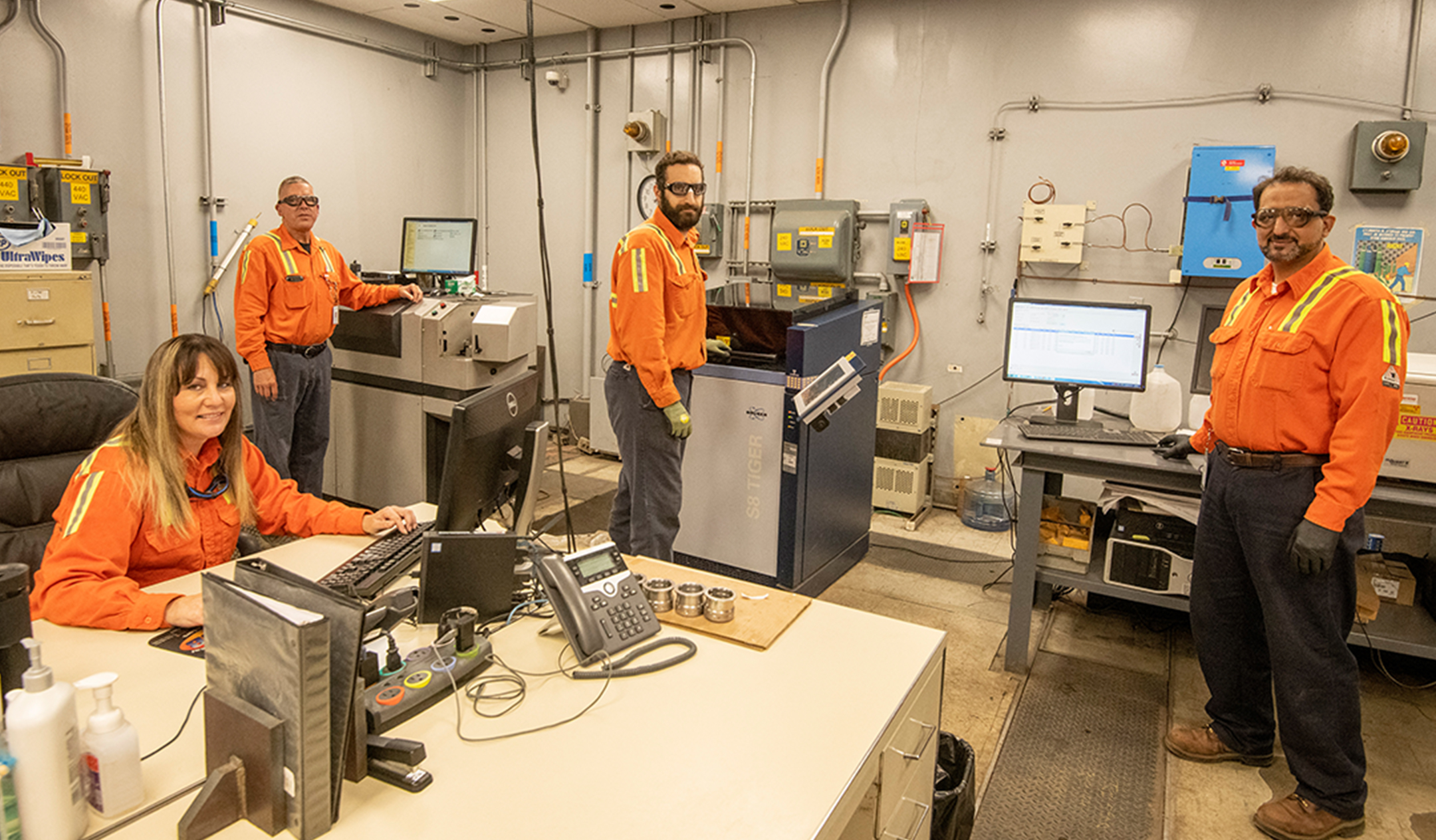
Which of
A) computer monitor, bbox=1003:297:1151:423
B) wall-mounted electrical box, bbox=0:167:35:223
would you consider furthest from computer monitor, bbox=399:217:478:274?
computer monitor, bbox=1003:297:1151:423

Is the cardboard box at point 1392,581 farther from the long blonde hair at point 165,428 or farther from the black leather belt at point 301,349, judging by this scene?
the black leather belt at point 301,349

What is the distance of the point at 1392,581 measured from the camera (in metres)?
2.77

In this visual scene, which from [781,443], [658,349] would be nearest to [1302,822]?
[781,443]

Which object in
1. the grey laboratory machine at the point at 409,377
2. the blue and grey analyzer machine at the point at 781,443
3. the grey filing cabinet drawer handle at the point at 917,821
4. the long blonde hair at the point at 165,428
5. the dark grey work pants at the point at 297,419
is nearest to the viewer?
the grey filing cabinet drawer handle at the point at 917,821

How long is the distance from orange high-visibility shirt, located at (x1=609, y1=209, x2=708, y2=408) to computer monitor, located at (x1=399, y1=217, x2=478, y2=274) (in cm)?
162

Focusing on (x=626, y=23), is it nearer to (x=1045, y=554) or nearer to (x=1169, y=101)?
(x=1169, y=101)

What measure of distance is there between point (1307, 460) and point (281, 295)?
367 cm

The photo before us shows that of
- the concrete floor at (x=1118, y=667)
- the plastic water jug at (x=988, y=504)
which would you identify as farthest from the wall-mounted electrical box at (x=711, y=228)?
the plastic water jug at (x=988, y=504)

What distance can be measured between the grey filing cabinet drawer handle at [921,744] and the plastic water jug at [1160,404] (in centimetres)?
187

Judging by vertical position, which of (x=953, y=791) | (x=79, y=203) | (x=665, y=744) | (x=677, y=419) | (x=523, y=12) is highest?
(x=523, y=12)

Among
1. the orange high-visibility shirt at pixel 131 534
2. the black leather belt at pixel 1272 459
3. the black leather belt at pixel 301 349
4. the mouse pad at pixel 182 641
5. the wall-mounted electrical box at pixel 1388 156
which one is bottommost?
the mouse pad at pixel 182 641

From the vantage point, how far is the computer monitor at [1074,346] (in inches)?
116

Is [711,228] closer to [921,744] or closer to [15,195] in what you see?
[15,195]

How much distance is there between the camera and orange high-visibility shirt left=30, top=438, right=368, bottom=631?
4.74ft
